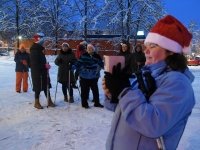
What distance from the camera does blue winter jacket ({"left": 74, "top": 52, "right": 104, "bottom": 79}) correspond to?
636 cm

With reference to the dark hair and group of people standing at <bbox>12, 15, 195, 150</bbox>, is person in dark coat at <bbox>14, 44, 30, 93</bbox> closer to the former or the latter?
group of people standing at <bbox>12, 15, 195, 150</bbox>

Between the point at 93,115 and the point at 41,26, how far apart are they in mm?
22544

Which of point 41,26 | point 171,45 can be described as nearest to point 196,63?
point 41,26

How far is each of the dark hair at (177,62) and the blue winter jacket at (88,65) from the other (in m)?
4.92

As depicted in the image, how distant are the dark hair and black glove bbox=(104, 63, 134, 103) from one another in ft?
0.86

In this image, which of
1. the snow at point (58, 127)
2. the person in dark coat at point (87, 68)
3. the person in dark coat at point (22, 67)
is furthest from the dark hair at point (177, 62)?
the person in dark coat at point (22, 67)

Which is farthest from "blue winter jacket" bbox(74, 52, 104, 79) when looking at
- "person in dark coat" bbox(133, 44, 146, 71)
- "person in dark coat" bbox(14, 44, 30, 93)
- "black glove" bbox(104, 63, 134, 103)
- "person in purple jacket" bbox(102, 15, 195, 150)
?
"black glove" bbox(104, 63, 134, 103)

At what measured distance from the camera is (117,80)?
1.44 meters

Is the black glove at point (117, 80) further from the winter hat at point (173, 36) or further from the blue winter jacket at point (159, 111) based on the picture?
the winter hat at point (173, 36)

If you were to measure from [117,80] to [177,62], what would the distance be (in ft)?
1.27

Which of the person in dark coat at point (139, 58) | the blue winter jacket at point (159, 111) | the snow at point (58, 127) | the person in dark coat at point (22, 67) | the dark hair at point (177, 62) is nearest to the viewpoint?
the blue winter jacket at point (159, 111)

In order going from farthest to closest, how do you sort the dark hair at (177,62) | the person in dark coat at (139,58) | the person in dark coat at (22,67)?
the person in dark coat at (22,67), the person in dark coat at (139,58), the dark hair at (177,62)

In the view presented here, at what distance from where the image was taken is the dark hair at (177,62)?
142 centimetres

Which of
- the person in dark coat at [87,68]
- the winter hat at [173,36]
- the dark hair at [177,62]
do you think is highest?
the winter hat at [173,36]
